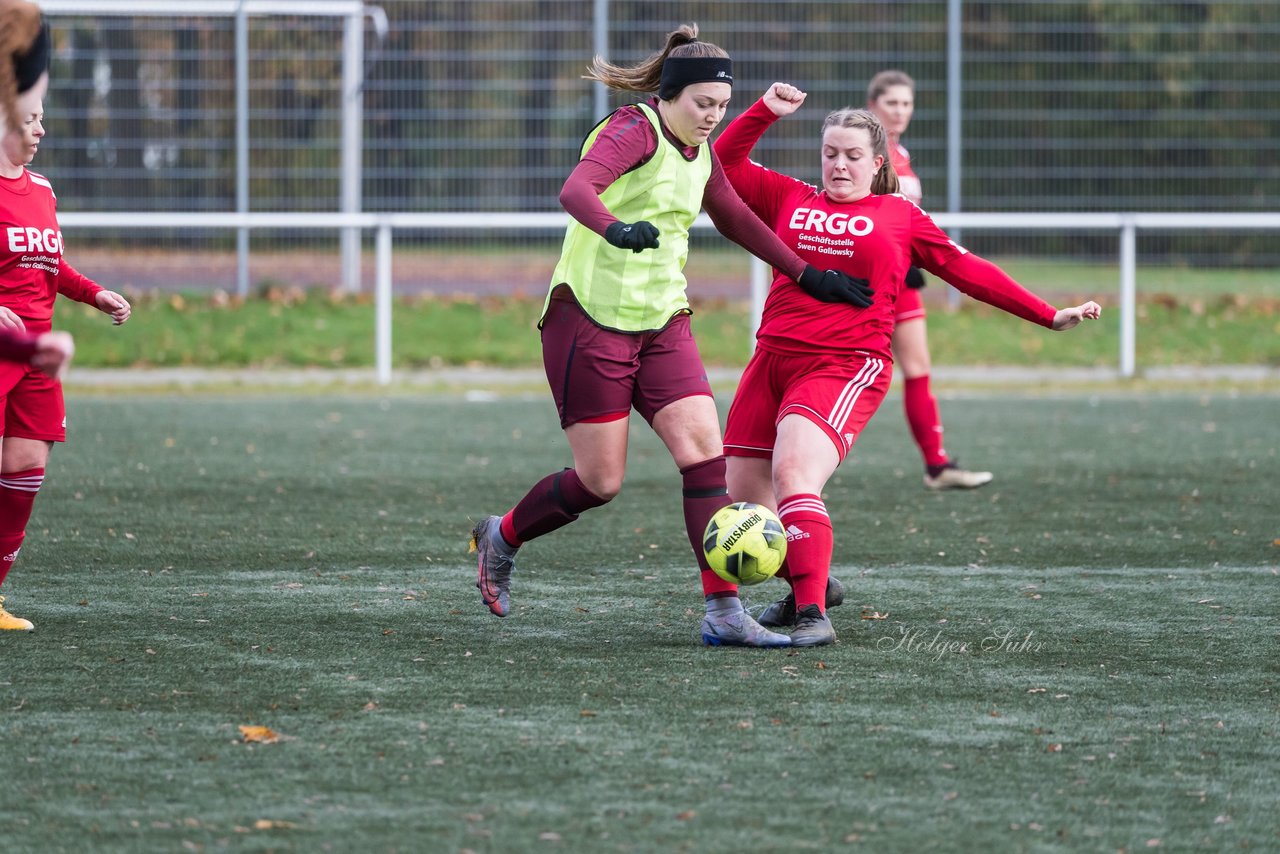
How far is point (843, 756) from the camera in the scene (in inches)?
165

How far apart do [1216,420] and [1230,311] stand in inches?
236

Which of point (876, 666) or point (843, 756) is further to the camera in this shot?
point (876, 666)

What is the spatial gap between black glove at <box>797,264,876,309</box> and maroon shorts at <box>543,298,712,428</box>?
1.81 feet

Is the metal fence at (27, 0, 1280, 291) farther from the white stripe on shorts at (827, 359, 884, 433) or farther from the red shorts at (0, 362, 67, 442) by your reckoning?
the red shorts at (0, 362, 67, 442)

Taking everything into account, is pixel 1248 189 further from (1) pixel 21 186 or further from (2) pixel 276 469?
(1) pixel 21 186

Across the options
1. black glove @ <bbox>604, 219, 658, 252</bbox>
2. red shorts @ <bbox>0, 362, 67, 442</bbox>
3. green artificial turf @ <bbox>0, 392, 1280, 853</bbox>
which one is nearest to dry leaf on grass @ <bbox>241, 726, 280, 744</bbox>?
green artificial turf @ <bbox>0, 392, 1280, 853</bbox>

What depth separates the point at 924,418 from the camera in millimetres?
9344

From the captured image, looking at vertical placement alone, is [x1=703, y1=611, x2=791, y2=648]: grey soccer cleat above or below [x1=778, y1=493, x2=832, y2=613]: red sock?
below

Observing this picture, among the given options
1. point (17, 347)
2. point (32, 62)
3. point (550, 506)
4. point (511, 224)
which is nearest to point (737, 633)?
point (550, 506)

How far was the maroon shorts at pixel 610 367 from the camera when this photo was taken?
17.8ft

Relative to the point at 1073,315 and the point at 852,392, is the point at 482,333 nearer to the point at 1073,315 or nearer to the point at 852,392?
the point at 852,392

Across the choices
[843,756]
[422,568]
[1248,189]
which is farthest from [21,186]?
[1248,189]

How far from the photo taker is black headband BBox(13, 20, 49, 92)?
179 inches

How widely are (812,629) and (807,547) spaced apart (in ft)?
0.89
